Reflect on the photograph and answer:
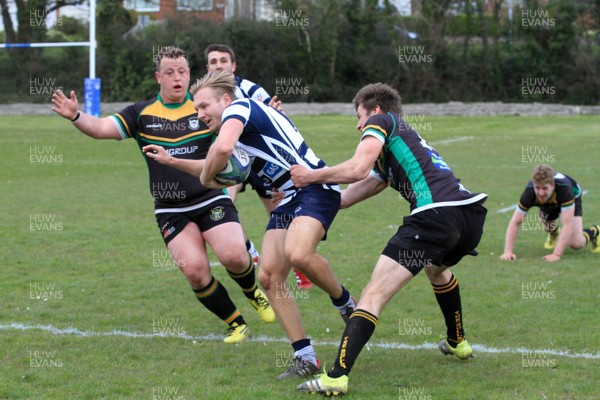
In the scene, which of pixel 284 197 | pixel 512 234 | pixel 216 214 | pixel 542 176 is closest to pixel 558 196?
pixel 542 176

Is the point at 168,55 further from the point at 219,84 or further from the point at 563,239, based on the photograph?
the point at 563,239

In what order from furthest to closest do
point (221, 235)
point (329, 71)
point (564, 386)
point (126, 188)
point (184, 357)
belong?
point (329, 71), point (126, 188), point (221, 235), point (184, 357), point (564, 386)

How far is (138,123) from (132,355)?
1.88 metres

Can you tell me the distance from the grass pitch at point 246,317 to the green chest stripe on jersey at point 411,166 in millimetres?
1178

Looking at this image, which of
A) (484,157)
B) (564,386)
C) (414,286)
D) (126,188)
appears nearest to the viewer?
(564,386)

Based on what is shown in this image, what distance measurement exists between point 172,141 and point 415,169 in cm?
225

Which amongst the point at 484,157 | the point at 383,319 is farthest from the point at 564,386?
the point at 484,157

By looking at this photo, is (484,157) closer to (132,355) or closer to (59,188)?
(59,188)

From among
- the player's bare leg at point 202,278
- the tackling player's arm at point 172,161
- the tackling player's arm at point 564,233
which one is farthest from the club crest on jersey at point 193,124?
the tackling player's arm at point 564,233

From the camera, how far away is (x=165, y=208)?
7.05m

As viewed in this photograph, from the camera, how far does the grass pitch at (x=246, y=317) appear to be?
5551 millimetres

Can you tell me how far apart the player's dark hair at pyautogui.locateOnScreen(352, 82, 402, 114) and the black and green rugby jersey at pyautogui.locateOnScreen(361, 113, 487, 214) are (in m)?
0.17

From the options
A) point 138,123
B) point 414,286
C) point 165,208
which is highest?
point 138,123

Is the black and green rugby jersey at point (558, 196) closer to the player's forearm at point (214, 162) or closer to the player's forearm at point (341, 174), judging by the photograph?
the player's forearm at point (341, 174)
